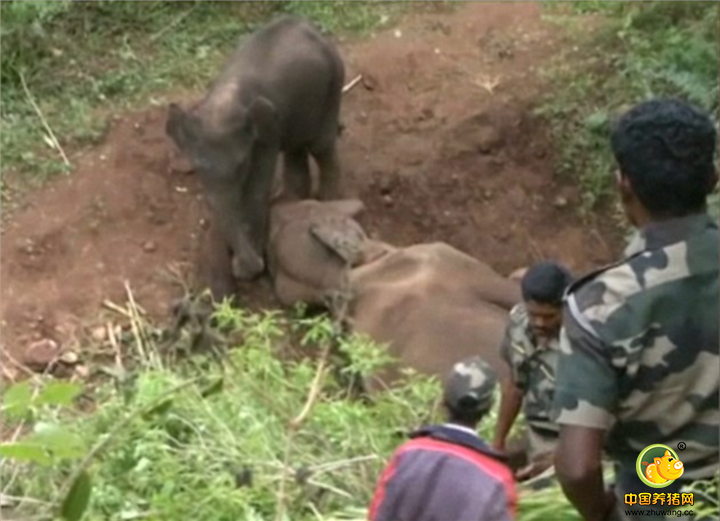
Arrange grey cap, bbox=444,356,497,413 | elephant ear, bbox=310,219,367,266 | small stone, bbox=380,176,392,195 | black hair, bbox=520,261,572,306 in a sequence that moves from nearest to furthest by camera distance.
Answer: grey cap, bbox=444,356,497,413
black hair, bbox=520,261,572,306
elephant ear, bbox=310,219,367,266
small stone, bbox=380,176,392,195

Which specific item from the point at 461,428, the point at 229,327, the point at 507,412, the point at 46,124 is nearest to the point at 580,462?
the point at 461,428

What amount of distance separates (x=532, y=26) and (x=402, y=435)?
14.6 feet

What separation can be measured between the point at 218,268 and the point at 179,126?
647mm

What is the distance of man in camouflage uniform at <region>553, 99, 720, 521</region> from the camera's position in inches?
123

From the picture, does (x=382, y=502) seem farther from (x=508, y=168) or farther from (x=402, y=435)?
(x=508, y=168)

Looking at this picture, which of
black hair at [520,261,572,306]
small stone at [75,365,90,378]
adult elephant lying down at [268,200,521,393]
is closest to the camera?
black hair at [520,261,572,306]

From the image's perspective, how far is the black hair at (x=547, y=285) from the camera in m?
4.49

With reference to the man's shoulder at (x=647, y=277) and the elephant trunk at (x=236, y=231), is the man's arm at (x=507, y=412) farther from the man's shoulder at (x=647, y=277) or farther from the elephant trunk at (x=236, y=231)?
the elephant trunk at (x=236, y=231)

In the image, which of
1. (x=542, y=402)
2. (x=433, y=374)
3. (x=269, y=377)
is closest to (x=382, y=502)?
(x=542, y=402)

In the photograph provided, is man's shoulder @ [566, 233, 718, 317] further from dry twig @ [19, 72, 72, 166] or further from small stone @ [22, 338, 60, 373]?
dry twig @ [19, 72, 72, 166]

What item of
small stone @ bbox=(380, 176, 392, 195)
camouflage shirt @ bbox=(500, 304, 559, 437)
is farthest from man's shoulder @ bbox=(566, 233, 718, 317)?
small stone @ bbox=(380, 176, 392, 195)

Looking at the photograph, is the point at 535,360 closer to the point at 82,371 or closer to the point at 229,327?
the point at 229,327

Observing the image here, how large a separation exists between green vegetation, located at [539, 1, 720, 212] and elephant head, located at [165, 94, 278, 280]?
1.44m

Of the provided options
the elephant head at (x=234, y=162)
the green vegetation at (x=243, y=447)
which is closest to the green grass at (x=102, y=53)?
the elephant head at (x=234, y=162)
